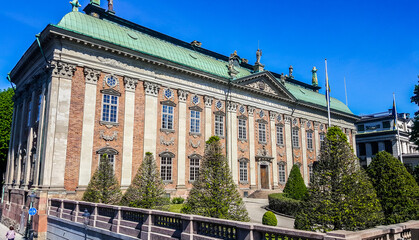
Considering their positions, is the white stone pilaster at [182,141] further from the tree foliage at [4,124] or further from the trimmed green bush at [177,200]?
the tree foliage at [4,124]

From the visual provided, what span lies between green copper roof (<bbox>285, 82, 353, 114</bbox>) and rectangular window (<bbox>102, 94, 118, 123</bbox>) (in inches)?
998

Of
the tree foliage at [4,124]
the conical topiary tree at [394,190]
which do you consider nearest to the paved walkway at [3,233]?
the tree foliage at [4,124]

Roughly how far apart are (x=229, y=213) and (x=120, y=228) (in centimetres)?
484

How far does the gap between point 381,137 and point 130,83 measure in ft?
175

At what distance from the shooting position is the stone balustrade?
24.9 feet

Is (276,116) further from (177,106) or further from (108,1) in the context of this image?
(108,1)

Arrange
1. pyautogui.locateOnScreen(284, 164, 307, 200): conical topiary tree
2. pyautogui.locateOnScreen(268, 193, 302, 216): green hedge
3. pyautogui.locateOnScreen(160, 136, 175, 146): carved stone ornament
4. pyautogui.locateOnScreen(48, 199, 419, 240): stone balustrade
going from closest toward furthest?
1. pyautogui.locateOnScreen(48, 199, 419, 240): stone balustrade
2. pyautogui.locateOnScreen(268, 193, 302, 216): green hedge
3. pyautogui.locateOnScreen(284, 164, 307, 200): conical topiary tree
4. pyautogui.locateOnScreen(160, 136, 175, 146): carved stone ornament

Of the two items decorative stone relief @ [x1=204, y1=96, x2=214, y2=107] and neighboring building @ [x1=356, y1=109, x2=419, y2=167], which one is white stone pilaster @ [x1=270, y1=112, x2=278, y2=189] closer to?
decorative stone relief @ [x1=204, y1=96, x2=214, y2=107]

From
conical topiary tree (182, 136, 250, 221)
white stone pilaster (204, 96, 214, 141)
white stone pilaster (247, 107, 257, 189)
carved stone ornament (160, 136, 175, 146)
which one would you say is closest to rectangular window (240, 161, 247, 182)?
white stone pilaster (247, 107, 257, 189)

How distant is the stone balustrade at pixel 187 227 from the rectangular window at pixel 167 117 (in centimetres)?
1137

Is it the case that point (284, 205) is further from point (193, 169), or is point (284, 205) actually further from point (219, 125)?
point (219, 125)

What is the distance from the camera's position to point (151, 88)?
27.3 meters

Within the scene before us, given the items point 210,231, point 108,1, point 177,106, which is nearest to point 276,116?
point 177,106

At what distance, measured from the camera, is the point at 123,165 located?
80.9ft
